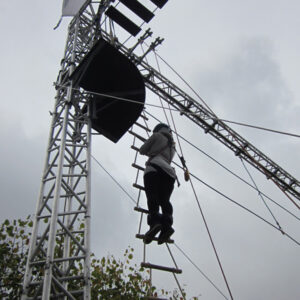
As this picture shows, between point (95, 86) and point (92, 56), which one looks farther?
point (95, 86)

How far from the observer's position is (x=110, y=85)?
5816 mm

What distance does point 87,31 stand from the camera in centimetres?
652

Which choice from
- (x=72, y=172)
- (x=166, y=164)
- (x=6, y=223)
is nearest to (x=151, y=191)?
→ (x=166, y=164)

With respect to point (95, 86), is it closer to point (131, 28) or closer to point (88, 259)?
point (88, 259)

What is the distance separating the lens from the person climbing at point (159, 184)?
382 centimetres

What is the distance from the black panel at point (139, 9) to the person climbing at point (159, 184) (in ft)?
17.2

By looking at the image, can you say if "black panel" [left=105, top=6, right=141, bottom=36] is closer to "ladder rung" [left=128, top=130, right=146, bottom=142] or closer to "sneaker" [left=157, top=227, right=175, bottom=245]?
"ladder rung" [left=128, top=130, right=146, bottom=142]

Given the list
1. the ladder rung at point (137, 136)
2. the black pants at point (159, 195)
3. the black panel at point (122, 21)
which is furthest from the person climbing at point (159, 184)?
the black panel at point (122, 21)

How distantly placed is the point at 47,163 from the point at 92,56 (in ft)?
6.70

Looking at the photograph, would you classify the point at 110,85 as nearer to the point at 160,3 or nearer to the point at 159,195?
the point at 159,195

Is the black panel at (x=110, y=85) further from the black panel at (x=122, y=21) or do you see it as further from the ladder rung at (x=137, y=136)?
the black panel at (x=122, y=21)

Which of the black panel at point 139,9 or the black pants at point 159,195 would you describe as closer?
the black pants at point 159,195

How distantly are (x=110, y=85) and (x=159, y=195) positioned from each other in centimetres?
274

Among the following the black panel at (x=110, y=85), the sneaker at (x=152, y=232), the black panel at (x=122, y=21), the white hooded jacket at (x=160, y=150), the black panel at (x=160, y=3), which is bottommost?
the sneaker at (x=152, y=232)
